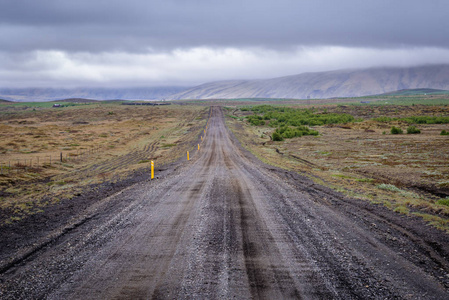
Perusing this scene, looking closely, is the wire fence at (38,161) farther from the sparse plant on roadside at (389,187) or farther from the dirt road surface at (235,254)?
the sparse plant on roadside at (389,187)

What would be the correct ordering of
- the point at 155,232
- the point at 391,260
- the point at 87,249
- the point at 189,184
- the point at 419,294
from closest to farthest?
the point at 419,294
the point at 391,260
the point at 87,249
the point at 155,232
the point at 189,184

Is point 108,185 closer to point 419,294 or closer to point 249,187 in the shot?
point 249,187

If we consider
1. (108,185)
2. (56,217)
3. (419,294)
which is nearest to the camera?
(419,294)

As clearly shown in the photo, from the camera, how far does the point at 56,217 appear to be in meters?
10.8

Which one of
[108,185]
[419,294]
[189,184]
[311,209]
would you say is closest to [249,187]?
[189,184]

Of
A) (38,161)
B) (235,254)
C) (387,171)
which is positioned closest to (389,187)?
(387,171)

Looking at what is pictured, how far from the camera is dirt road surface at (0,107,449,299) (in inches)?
228

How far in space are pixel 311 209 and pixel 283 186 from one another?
4.20m

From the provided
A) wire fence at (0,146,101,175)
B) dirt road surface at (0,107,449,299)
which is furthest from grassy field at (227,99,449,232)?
wire fence at (0,146,101,175)

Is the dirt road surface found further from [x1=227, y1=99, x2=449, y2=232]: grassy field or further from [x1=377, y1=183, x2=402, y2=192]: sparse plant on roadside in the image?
[x1=377, y1=183, x2=402, y2=192]: sparse plant on roadside

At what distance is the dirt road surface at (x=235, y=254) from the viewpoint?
5.80 metres

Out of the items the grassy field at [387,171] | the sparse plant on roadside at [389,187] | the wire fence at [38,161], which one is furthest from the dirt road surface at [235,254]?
the wire fence at [38,161]

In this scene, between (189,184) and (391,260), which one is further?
(189,184)

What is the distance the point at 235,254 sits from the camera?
7.29 meters
